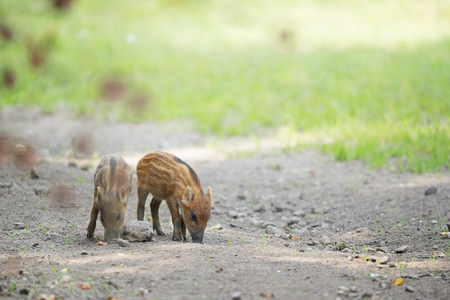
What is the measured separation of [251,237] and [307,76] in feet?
28.2

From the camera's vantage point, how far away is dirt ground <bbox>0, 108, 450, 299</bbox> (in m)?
3.71

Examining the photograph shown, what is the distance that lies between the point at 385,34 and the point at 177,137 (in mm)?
10261

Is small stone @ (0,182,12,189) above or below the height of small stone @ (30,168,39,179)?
below

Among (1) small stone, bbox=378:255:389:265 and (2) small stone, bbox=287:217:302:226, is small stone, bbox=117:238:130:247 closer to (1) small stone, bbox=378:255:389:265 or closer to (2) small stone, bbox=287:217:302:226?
(2) small stone, bbox=287:217:302:226

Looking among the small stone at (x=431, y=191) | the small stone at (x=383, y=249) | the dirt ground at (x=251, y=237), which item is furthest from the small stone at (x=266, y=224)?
the small stone at (x=431, y=191)

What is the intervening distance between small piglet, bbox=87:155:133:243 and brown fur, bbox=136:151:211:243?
408 millimetres

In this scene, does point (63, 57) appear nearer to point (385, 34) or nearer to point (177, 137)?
point (177, 137)

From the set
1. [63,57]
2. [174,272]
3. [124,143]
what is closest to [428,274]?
[174,272]

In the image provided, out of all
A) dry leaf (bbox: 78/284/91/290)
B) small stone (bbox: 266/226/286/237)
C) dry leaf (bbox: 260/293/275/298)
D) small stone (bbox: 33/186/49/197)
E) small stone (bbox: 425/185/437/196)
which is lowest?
small stone (bbox: 266/226/286/237)

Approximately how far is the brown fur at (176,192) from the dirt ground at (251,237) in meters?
0.22

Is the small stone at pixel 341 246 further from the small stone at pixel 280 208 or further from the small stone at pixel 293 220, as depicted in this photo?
the small stone at pixel 280 208

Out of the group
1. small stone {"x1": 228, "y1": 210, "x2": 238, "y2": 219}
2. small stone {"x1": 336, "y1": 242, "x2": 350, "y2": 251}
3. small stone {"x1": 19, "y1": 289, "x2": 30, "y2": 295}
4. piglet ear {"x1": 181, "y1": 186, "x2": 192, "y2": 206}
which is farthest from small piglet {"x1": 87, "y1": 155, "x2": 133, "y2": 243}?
small stone {"x1": 336, "y1": 242, "x2": 350, "y2": 251}

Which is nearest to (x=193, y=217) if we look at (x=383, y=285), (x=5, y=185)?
(x=383, y=285)

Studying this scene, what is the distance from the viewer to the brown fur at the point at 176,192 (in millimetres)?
4910
